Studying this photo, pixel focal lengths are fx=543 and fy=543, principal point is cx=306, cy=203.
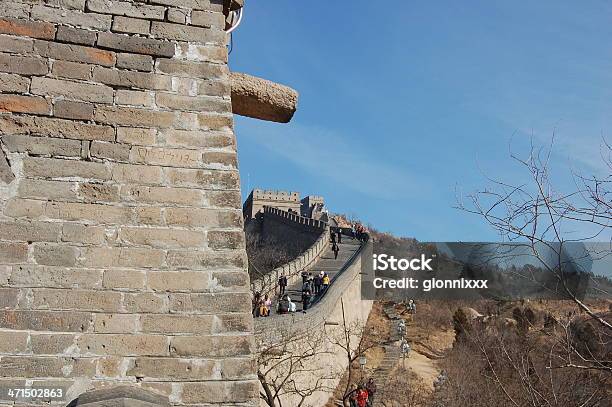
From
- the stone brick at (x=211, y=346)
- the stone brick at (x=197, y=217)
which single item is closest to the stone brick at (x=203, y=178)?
the stone brick at (x=197, y=217)

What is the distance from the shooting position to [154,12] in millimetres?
2516

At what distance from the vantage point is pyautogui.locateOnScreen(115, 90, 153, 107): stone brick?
2.37 metres

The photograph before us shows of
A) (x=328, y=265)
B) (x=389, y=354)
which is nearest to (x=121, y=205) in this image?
(x=389, y=354)

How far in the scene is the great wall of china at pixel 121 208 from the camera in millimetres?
2023

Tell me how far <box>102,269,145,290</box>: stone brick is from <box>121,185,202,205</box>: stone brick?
0.30m

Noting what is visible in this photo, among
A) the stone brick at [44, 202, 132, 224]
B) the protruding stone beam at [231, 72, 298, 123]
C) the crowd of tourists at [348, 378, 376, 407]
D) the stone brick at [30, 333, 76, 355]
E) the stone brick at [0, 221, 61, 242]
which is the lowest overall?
the crowd of tourists at [348, 378, 376, 407]

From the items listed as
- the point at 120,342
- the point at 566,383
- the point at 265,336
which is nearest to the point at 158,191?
the point at 120,342

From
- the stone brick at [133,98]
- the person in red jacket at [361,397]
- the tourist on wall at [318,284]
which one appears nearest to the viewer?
the stone brick at [133,98]

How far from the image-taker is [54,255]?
211cm

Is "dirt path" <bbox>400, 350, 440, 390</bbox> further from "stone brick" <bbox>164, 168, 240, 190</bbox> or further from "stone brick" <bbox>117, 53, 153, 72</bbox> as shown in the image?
"stone brick" <bbox>117, 53, 153, 72</bbox>

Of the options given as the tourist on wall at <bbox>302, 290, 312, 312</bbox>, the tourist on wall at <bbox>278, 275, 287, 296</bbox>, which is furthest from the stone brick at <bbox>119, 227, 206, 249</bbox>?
the tourist on wall at <bbox>278, 275, 287, 296</bbox>

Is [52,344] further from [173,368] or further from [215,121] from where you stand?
[215,121]

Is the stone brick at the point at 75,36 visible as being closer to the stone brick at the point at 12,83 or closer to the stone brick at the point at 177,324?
the stone brick at the point at 12,83

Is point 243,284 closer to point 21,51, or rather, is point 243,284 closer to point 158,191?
point 158,191
